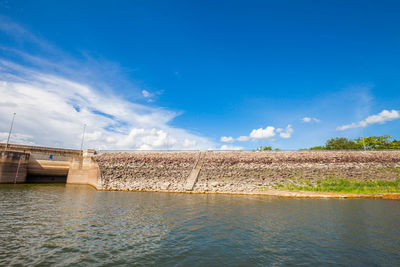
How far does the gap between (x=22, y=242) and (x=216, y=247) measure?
34.4 feet

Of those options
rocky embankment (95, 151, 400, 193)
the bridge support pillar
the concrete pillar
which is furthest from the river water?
the concrete pillar

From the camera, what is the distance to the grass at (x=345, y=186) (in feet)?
111

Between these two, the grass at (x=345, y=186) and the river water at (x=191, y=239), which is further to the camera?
the grass at (x=345, y=186)

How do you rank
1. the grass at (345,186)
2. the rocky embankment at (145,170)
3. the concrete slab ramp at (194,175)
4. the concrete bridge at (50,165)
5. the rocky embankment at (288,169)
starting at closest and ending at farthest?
the grass at (345,186)
the rocky embankment at (288,169)
the concrete slab ramp at (194,175)
the rocky embankment at (145,170)
the concrete bridge at (50,165)

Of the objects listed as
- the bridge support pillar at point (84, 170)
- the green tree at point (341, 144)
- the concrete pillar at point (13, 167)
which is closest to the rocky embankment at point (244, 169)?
the bridge support pillar at point (84, 170)

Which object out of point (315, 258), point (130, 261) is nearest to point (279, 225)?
point (315, 258)

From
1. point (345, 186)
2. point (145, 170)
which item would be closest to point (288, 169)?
point (345, 186)

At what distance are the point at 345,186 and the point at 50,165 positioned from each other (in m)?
66.3

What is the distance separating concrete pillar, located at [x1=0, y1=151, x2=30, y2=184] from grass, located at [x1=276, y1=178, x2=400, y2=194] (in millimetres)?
55436

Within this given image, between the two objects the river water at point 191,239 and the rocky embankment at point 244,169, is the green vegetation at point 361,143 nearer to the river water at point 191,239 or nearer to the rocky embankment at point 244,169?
the rocky embankment at point 244,169

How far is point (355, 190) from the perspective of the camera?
33.8 meters

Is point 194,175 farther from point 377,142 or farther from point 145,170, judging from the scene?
point 377,142

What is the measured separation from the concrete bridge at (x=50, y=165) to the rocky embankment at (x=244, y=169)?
11.2ft

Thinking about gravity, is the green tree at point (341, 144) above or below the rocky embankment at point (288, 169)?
above
